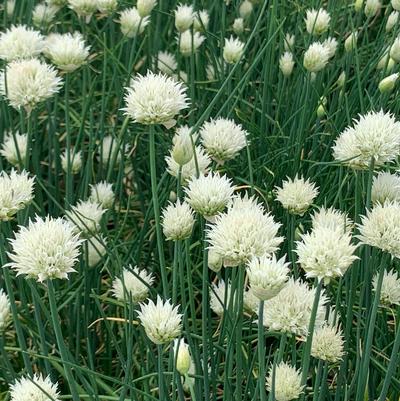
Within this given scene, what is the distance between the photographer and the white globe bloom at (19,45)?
5.52 ft

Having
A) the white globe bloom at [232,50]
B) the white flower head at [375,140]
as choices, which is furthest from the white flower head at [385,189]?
the white globe bloom at [232,50]

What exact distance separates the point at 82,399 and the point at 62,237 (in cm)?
50

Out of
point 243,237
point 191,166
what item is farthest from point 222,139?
point 243,237

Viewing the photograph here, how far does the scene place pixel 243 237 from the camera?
1.05 meters

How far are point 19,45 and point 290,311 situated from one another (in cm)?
91

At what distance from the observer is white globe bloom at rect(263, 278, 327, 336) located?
3.54ft

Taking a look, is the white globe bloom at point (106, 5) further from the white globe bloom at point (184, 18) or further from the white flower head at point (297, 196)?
the white flower head at point (297, 196)

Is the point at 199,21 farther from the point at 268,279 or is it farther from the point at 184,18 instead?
the point at 268,279

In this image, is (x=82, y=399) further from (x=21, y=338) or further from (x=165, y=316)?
(x=165, y=316)

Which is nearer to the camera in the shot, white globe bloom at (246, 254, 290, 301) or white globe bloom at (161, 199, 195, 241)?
white globe bloom at (246, 254, 290, 301)

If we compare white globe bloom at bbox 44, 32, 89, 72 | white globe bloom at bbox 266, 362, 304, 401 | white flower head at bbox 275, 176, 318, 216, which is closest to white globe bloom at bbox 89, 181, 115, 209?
white globe bloom at bbox 44, 32, 89, 72

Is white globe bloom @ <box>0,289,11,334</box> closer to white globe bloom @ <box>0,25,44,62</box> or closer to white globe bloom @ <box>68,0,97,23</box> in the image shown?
white globe bloom @ <box>0,25,44,62</box>

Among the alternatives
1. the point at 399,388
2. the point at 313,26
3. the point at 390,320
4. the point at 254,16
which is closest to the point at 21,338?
the point at 399,388

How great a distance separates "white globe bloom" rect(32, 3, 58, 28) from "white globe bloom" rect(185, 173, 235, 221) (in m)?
1.12
